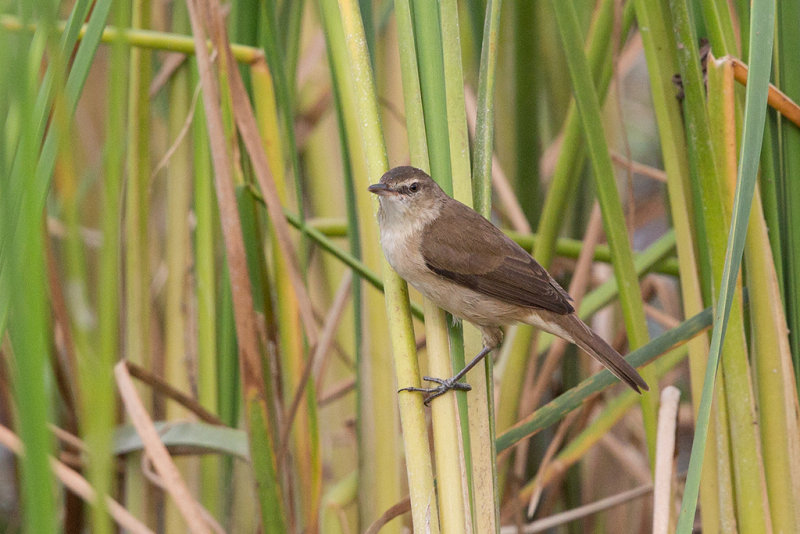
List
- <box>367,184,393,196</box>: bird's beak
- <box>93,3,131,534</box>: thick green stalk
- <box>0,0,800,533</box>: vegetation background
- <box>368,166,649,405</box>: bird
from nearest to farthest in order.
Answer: <box>93,3,131,534</box>: thick green stalk < <box>0,0,800,533</box>: vegetation background < <box>367,184,393,196</box>: bird's beak < <box>368,166,649,405</box>: bird

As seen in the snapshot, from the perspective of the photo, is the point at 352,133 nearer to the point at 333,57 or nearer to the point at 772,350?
the point at 333,57

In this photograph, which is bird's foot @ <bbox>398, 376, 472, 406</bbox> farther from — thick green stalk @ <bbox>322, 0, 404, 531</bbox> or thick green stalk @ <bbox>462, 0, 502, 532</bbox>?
thick green stalk @ <bbox>322, 0, 404, 531</bbox>

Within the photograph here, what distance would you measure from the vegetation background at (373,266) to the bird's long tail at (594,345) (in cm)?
6

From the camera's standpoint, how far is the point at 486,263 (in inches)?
78.8

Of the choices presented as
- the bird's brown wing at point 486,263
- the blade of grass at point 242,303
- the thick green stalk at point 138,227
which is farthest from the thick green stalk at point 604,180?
the thick green stalk at point 138,227

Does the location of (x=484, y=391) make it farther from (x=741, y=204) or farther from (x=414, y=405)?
(x=741, y=204)

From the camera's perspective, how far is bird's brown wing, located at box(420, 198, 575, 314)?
6.33 ft

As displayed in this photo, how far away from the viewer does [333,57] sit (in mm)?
1620

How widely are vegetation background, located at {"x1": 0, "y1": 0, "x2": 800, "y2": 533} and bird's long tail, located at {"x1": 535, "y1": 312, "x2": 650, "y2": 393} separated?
0.06 metres

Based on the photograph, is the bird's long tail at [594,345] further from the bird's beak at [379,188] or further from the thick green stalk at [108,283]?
the thick green stalk at [108,283]

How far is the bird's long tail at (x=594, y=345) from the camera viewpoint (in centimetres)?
167

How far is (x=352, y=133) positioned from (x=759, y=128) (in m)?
0.81

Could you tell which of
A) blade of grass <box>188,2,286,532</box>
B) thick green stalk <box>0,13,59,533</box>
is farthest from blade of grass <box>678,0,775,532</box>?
blade of grass <box>188,2,286,532</box>

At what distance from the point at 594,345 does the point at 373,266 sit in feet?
1.81
